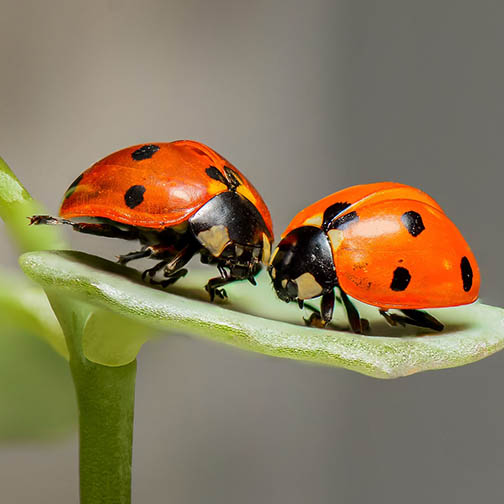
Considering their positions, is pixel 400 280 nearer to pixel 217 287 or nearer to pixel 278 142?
pixel 217 287

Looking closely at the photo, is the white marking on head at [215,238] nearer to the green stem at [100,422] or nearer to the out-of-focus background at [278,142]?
the green stem at [100,422]

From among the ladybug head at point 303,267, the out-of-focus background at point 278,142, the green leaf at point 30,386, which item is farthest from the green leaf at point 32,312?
the out-of-focus background at point 278,142

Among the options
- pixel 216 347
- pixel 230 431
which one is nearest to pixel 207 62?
pixel 230 431

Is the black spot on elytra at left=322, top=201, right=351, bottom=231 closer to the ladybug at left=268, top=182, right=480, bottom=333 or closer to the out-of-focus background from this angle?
the ladybug at left=268, top=182, right=480, bottom=333

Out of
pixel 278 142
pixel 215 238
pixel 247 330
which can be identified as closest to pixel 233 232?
pixel 215 238

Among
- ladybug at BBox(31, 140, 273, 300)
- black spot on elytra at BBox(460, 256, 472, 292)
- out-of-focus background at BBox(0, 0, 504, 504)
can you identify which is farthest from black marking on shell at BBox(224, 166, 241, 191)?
out-of-focus background at BBox(0, 0, 504, 504)

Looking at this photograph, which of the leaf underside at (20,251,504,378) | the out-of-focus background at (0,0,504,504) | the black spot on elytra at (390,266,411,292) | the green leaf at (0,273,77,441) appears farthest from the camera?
the out-of-focus background at (0,0,504,504)

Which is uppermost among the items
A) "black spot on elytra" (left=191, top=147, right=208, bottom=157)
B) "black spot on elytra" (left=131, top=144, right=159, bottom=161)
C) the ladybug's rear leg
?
"black spot on elytra" (left=131, top=144, right=159, bottom=161)
